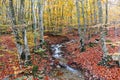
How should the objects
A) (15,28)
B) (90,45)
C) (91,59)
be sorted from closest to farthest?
1. (15,28)
2. (91,59)
3. (90,45)

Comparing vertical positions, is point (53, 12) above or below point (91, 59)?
above

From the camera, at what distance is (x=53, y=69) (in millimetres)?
14453

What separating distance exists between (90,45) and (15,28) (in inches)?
411

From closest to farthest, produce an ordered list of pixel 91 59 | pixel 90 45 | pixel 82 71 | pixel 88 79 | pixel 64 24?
pixel 88 79 → pixel 82 71 → pixel 91 59 → pixel 90 45 → pixel 64 24

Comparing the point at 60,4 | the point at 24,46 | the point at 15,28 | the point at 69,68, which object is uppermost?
the point at 60,4

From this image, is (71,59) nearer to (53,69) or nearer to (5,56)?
(53,69)

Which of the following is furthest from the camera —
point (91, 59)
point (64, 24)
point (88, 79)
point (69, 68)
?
point (64, 24)

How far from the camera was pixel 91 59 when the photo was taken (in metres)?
16.2

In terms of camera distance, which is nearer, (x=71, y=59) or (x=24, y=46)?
(x=24, y=46)

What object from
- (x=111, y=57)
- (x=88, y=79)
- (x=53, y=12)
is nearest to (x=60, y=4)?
(x=53, y=12)

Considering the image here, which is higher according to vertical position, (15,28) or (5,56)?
(15,28)

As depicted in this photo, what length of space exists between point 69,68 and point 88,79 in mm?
3043

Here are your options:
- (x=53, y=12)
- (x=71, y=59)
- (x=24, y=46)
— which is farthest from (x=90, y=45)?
(x=53, y=12)

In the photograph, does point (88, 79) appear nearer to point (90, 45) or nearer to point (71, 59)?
point (71, 59)
